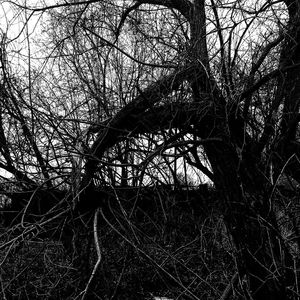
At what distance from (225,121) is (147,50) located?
150 cm

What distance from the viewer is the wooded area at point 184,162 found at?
401cm

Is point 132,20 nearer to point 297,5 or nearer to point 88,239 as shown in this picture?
point 297,5

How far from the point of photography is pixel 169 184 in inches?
189

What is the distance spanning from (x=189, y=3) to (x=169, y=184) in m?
1.75

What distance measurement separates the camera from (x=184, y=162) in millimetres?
4750

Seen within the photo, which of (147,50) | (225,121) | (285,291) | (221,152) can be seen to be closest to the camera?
(285,291)

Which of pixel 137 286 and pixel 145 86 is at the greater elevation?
pixel 145 86

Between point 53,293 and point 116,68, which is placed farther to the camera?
point 116,68

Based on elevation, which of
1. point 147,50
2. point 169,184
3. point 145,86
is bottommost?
point 169,184

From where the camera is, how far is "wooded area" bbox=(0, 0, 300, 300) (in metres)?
4.01

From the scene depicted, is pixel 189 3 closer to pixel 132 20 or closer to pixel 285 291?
pixel 132 20

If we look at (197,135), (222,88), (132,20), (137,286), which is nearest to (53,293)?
(137,286)

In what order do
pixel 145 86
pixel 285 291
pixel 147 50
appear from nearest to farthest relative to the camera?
pixel 285 291
pixel 145 86
pixel 147 50

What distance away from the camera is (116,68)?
816 cm
